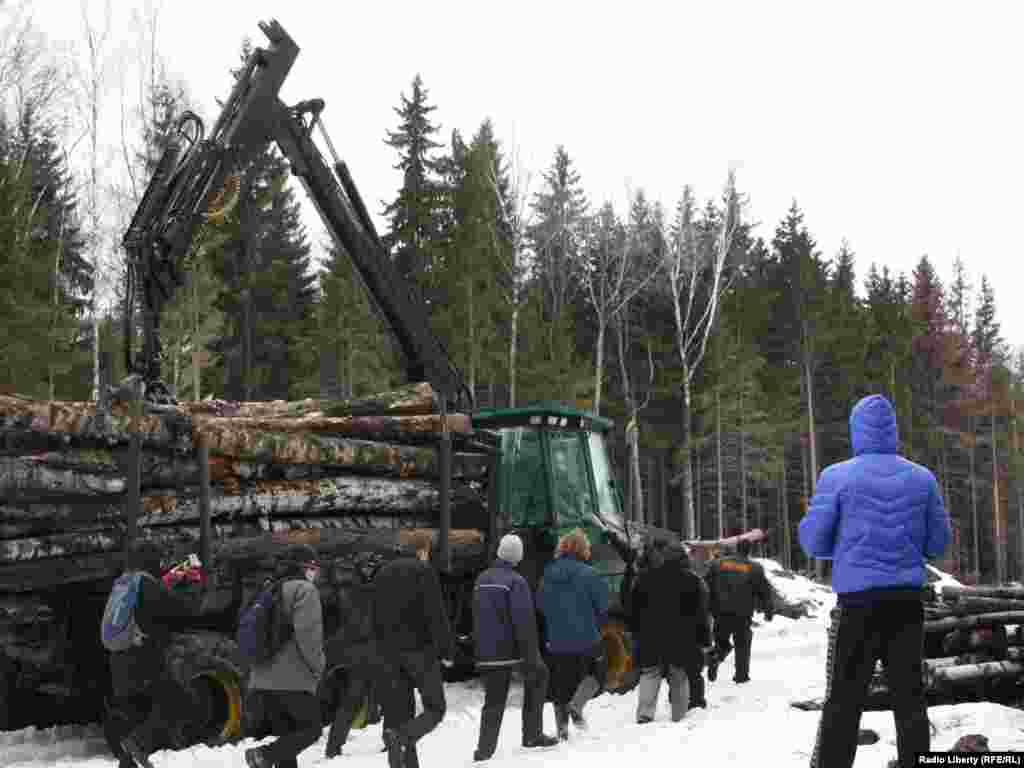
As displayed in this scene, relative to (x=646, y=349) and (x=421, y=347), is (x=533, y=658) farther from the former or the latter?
(x=646, y=349)

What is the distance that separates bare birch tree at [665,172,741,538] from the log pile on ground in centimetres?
2378

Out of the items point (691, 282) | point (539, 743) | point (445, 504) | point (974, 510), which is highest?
point (691, 282)

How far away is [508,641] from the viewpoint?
845 cm

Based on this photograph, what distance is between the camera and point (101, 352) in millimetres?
28672

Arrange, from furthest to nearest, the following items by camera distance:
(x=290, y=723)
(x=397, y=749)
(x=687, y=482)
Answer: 1. (x=687, y=482)
2. (x=397, y=749)
3. (x=290, y=723)

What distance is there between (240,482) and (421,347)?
3.46 metres

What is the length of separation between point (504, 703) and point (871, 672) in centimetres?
357

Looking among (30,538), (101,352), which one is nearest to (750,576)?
(30,538)

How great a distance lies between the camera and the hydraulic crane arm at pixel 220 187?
36.7 ft

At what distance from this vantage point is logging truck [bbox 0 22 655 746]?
8.84 m

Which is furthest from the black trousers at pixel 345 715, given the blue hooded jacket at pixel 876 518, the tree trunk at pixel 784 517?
the tree trunk at pixel 784 517

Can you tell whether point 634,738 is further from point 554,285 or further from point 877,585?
point 554,285

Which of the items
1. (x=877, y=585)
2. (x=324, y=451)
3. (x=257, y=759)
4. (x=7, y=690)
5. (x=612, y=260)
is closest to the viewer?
(x=877, y=585)

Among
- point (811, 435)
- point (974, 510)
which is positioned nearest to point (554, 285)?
point (811, 435)
